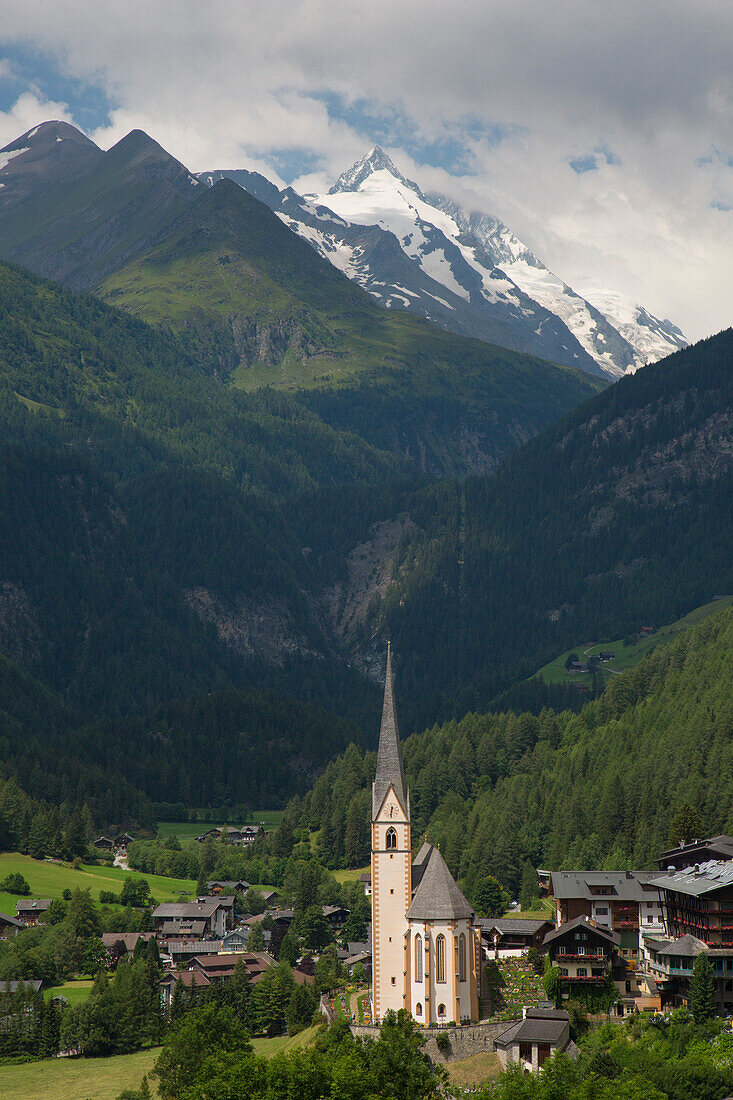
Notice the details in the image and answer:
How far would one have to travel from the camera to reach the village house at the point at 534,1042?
370ft

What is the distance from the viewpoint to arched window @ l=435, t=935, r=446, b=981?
124 metres

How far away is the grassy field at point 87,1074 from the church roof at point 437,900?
15255mm

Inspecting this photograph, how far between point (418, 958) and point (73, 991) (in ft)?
205

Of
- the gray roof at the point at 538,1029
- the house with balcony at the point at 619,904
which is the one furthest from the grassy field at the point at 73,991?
the gray roof at the point at 538,1029

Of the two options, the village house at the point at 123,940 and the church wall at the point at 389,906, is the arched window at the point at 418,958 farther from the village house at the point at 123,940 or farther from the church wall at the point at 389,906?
the village house at the point at 123,940

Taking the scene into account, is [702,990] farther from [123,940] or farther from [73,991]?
[123,940]

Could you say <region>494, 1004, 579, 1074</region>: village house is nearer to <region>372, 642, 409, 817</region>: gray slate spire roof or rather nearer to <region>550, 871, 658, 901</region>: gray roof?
<region>550, 871, 658, 901</region>: gray roof

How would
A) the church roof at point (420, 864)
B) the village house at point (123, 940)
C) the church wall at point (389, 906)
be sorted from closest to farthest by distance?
1. the church wall at point (389, 906)
2. the church roof at point (420, 864)
3. the village house at point (123, 940)

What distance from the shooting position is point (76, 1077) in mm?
144000

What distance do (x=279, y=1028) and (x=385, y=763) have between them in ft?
108

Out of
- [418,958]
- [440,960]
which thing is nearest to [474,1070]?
[440,960]

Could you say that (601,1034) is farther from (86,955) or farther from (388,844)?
(86,955)

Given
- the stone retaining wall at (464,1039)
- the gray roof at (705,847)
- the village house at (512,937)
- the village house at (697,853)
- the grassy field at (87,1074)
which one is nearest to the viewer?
the stone retaining wall at (464,1039)

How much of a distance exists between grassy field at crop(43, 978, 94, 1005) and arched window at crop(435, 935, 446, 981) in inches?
2137
